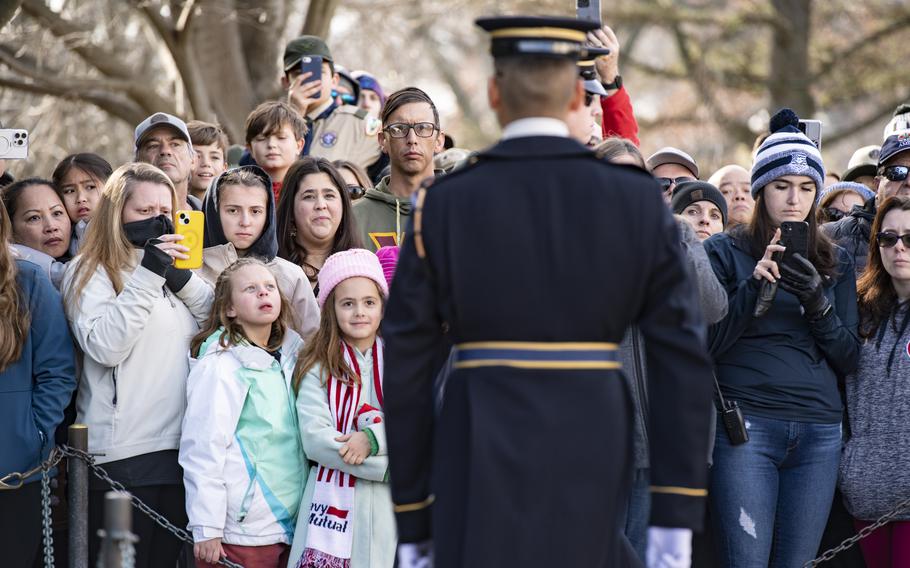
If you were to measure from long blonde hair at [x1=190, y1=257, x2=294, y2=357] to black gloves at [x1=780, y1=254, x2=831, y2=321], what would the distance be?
7.12 ft

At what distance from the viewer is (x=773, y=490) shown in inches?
217

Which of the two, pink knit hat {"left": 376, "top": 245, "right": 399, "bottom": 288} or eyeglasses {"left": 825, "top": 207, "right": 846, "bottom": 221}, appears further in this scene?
eyeglasses {"left": 825, "top": 207, "right": 846, "bottom": 221}

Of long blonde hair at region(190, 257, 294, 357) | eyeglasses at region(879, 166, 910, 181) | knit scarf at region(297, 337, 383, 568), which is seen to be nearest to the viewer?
knit scarf at region(297, 337, 383, 568)

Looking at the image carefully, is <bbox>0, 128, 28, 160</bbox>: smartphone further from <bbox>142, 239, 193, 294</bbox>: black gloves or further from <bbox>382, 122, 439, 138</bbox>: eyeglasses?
<bbox>382, 122, 439, 138</bbox>: eyeglasses

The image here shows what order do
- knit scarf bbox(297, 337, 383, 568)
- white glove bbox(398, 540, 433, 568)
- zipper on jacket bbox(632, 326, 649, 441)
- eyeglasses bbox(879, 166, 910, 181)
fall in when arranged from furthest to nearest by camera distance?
eyeglasses bbox(879, 166, 910, 181), knit scarf bbox(297, 337, 383, 568), zipper on jacket bbox(632, 326, 649, 441), white glove bbox(398, 540, 433, 568)

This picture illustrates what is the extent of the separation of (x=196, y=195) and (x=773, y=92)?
1227 cm

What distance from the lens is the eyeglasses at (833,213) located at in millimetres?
7204

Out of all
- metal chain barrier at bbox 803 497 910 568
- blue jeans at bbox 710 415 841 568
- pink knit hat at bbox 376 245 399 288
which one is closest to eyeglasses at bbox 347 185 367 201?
pink knit hat at bbox 376 245 399 288

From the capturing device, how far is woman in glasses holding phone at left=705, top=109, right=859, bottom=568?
546 cm

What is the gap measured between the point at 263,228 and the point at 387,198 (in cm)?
69

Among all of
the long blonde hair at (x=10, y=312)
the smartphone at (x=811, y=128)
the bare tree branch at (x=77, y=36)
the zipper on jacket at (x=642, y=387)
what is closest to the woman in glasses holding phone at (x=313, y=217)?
the long blonde hair at (x=10, y=312)

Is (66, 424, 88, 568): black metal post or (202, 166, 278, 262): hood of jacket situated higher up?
(202, 166, 278, 262): hood of jacket

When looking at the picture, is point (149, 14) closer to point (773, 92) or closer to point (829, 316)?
point (829, 316)

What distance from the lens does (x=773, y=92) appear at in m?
18.0
